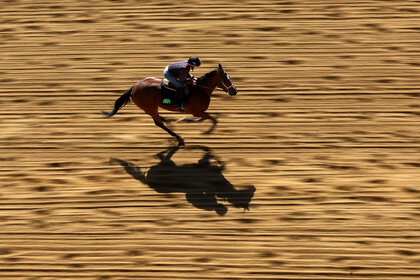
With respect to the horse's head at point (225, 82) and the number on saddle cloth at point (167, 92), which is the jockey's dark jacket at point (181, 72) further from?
the horse's head at point (225, 82)

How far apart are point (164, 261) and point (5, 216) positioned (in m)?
2.74

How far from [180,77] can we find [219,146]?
1447mm

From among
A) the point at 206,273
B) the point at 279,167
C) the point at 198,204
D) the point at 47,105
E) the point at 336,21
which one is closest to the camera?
the point at 206,273

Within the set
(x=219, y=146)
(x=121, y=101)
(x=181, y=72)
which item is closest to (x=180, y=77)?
(x=181, y=72)

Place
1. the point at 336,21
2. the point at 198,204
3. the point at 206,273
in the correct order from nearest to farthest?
the point at 206,273
the point at 198,204
the point at 336,21

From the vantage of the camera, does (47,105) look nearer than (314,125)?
No

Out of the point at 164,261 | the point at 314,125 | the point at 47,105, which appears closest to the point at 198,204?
the point at 164,261

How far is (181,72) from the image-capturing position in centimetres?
927

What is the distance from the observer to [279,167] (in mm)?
9391

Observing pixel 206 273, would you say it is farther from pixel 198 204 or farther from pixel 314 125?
pixel 314 125

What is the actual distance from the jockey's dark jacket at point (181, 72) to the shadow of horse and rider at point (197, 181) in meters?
1.26

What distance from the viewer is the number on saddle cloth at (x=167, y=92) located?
9.43m

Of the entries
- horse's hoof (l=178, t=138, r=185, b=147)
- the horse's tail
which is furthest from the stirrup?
the horse's tail

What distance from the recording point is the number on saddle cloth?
9.43 meters
